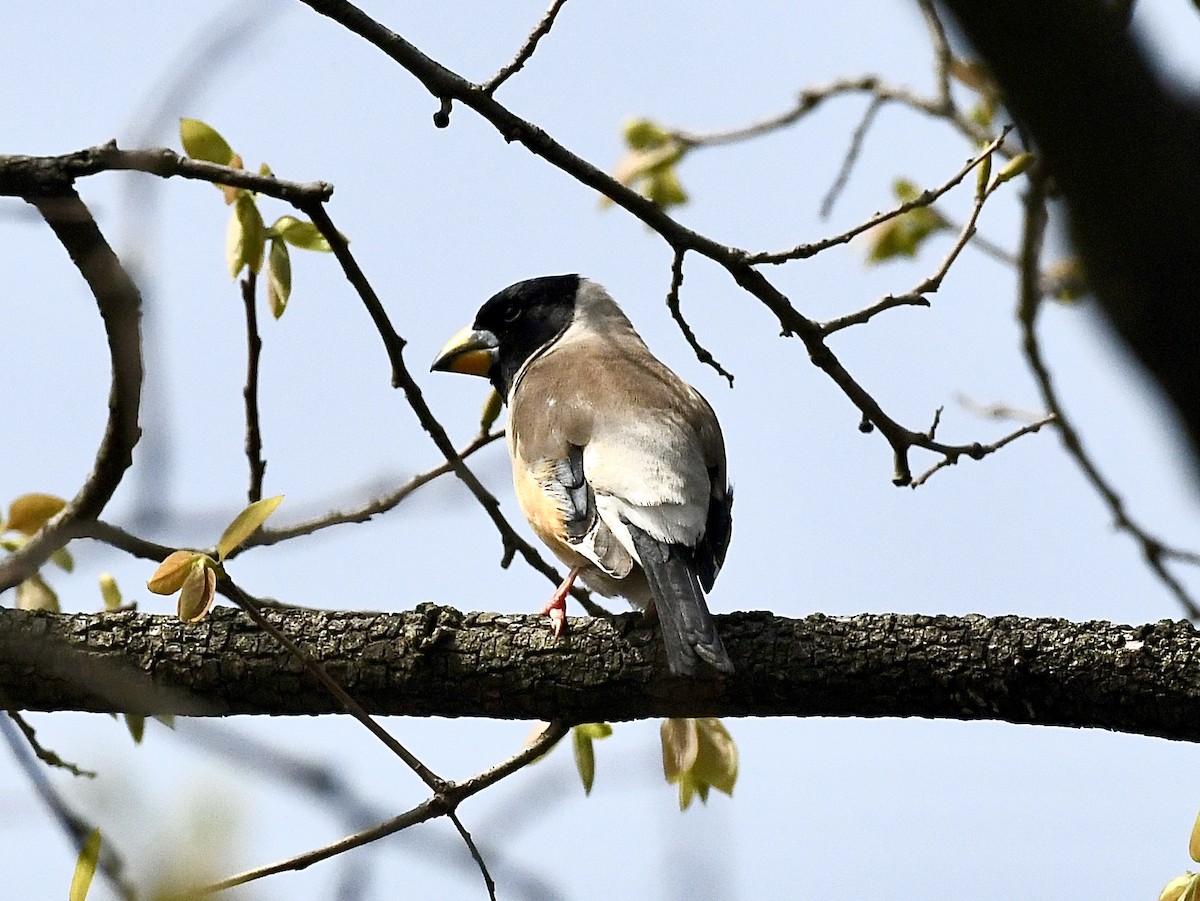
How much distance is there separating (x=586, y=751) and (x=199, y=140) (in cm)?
204

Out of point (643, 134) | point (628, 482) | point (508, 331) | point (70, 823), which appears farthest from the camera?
point (508, 331)

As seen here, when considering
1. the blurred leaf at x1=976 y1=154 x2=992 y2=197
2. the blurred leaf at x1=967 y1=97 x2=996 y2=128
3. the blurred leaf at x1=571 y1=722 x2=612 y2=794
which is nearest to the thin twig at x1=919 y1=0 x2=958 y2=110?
the blurred leaf at x1=967 y1=97 x2=996 y2=128

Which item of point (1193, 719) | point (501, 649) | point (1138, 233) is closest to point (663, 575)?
point (501, 649)

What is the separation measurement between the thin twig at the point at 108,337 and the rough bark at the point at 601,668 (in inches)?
10.7

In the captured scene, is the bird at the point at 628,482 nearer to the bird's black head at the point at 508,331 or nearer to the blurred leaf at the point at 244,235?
the bird's black head at the point at 508,331

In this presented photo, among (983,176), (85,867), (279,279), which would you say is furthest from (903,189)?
(85,867)

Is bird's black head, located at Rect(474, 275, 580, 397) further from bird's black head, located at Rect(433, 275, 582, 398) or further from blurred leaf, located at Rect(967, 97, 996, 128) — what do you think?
blurred leaf, located at Rect(967, 97, 996, 128)

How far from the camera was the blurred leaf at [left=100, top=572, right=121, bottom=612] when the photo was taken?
4129mm

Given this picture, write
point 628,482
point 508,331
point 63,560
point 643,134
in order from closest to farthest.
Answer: point 63,560
point 628,482
point 643,134
point 508,331

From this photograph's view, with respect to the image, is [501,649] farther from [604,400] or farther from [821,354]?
[604,400]

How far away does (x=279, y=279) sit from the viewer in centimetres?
414

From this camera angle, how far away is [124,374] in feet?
12.5

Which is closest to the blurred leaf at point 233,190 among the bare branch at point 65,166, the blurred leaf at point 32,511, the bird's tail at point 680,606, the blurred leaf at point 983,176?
the bare branch at point 65,166

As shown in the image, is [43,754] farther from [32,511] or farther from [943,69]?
[943,69]
